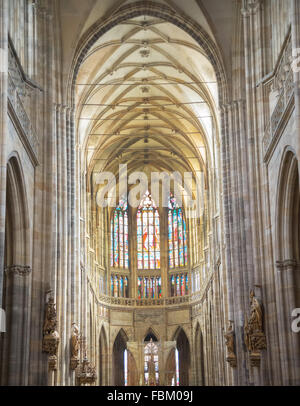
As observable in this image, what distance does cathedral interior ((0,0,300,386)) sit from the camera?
67.2ft

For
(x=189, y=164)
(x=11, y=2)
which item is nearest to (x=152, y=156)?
Answer: (x=189, y=164)

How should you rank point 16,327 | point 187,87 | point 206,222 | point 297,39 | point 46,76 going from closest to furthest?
point 297,39 → point 16,327 → point 46,76 → point 187,87 → point 206,222

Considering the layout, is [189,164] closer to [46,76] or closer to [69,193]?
[69,193]

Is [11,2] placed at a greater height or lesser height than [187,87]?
lesser

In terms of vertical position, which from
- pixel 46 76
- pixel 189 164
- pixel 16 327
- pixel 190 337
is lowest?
pixel 16 327

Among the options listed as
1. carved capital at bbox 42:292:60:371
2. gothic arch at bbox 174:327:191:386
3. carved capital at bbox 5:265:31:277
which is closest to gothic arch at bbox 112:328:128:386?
gothic arch at bbox 174:327:191:386

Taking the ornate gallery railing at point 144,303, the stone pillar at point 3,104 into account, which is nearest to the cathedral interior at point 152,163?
the stone pillar at point 3,104

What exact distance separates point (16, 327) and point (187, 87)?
68.0 feet

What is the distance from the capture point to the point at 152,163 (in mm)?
49938

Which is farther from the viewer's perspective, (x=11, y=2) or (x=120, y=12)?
(x=120, y=12)

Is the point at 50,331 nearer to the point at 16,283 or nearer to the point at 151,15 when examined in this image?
the point at 16,283

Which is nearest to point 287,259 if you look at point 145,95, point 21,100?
point 21,100

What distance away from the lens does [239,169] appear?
91.0 feet

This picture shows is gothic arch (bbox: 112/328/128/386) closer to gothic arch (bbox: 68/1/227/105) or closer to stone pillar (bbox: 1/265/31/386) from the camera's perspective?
gothic arch (bbox: 68/1/227/105)
